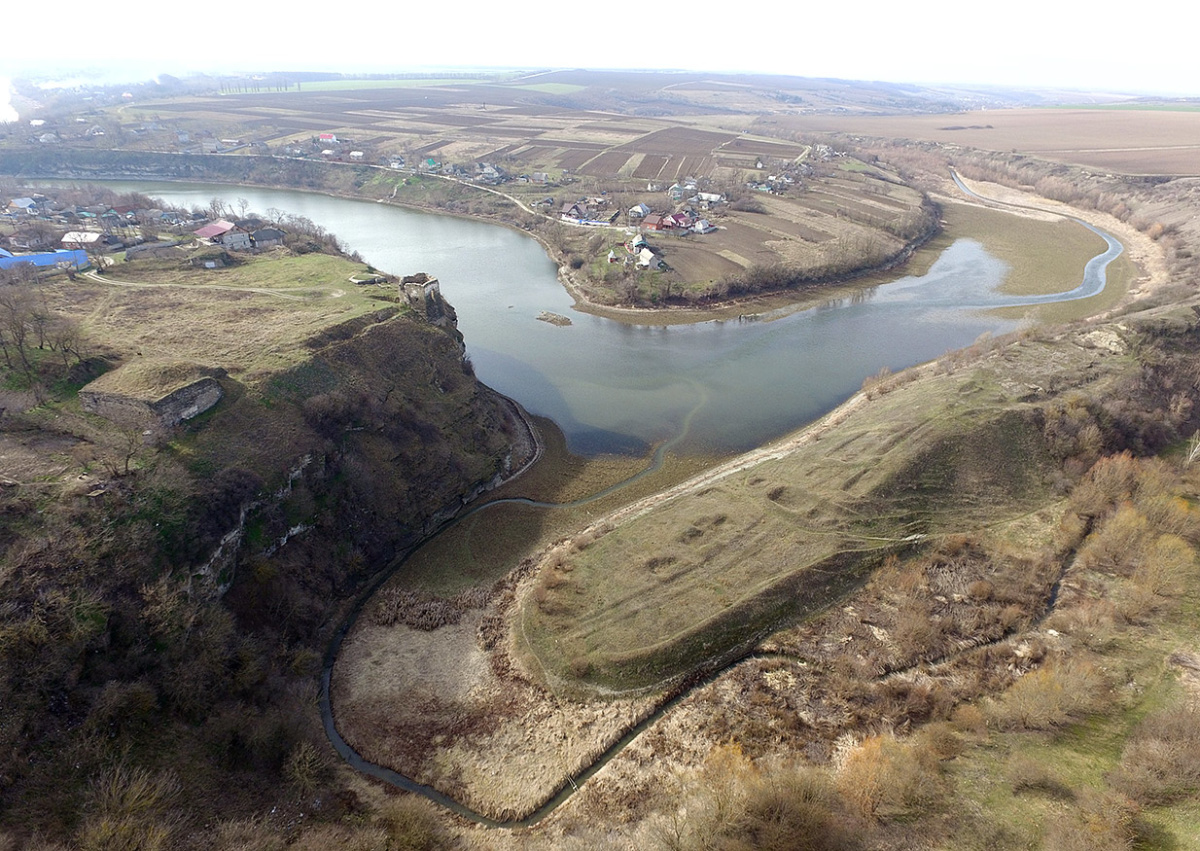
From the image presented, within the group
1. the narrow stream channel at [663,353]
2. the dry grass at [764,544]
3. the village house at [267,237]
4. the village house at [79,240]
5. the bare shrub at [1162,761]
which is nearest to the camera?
the bare shrub at [1162,761]

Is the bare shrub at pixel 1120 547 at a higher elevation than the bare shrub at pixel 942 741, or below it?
higher

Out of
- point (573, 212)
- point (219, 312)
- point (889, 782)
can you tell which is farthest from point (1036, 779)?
point (573, 212)

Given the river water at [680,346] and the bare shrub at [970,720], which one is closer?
the bare shrub at [970,720]

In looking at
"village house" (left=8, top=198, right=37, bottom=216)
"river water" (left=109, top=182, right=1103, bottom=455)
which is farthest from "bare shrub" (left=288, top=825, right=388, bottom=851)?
"village house" (left=8, top=198, right=37, bottom=216)

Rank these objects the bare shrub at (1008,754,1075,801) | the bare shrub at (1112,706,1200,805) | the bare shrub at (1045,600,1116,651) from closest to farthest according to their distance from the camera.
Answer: the bare shrub at (1112,706,1200,805), the bare shrub at (1008,754,1075,801), the bare shrub at (1045,600,1116,651)

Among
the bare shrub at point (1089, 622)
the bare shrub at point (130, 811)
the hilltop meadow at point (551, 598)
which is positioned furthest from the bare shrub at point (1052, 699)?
the bare shrub at point (130, 811)

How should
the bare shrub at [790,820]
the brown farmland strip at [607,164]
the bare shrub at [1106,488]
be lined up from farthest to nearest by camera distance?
1. the brown farmland strip at [607,164]
2. the bare shrub at [1106,488]
3. the bare shrub at [790,820]

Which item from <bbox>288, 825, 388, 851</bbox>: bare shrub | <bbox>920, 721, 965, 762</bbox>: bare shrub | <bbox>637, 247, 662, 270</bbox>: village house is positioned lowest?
<bbox>288, 825, 388, 851</bbox>: bare shrub

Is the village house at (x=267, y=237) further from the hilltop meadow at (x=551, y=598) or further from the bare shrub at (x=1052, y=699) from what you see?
the bare shrub at (x=1052, y=699)

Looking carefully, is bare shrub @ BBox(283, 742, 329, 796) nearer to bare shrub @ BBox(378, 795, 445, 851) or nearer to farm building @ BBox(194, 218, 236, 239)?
bare shrub @ BBox(378, 795, 445, 851)
